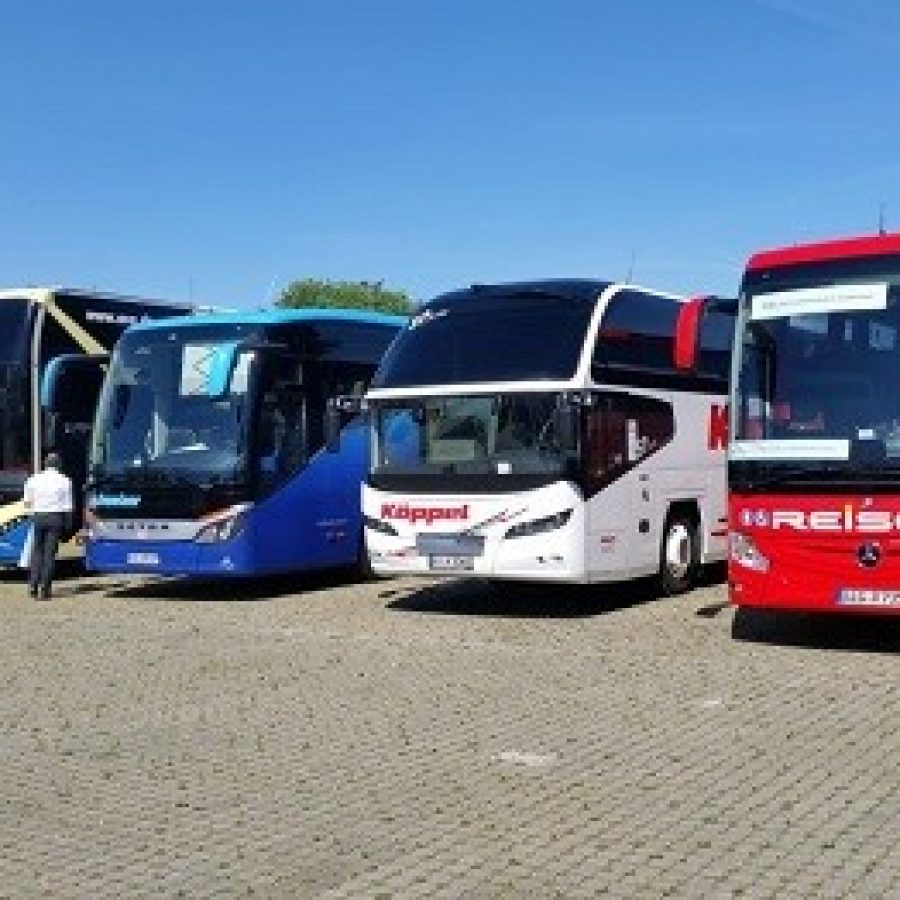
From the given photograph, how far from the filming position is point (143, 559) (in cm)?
1555

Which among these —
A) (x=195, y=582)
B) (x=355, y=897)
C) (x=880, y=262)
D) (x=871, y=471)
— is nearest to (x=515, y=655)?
(x=871, y=471)

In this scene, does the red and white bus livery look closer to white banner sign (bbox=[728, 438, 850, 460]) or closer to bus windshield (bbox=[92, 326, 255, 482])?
white banner sign (bbox=[728, 438, 850, 460])

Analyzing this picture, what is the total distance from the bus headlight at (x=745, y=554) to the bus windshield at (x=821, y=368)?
0.62m

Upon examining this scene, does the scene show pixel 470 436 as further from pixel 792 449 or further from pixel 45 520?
pixel 45 520

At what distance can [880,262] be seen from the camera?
10953 mm

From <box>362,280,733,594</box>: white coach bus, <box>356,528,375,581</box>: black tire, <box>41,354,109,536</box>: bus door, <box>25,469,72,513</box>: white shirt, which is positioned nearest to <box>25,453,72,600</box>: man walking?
<box>25,469,72,513</box>: white shirt

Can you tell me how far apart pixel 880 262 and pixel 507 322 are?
397 centimetres

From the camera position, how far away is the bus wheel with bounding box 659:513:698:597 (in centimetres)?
1479

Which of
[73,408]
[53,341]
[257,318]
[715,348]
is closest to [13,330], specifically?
[53,341]

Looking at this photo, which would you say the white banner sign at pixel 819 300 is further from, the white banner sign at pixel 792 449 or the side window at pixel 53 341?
the side window at pixel 53 341

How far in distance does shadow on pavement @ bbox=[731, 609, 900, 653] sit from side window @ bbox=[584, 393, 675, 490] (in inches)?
70.3

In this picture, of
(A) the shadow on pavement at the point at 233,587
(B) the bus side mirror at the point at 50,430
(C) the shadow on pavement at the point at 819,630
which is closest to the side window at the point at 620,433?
(C) the shadow on pavement at the point at 819,630

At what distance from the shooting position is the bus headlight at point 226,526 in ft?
49.6

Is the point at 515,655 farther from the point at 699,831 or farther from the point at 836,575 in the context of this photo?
the point at 699,831
